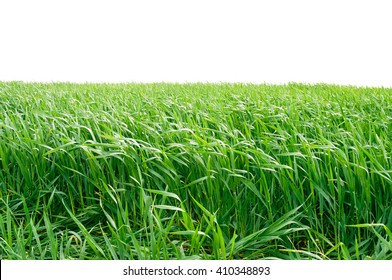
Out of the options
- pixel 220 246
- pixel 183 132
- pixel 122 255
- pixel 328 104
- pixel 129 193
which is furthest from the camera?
pixel 328 104

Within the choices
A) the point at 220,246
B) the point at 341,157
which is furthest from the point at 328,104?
the point at 220,246

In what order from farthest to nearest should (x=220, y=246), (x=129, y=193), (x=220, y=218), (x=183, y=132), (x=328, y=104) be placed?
(x=328, y=104) → (x=183, y=132) → (x=129, y=193) → (x=220, y=218) → (x=220, y=246)

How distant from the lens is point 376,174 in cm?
167

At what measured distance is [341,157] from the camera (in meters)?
1.70

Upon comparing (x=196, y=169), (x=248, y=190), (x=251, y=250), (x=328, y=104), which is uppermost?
(x=328, y=104)

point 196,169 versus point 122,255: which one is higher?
point 196,169

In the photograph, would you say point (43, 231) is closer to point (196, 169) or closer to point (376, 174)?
point (196, 169)

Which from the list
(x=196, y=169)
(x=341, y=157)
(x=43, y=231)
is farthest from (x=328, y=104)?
(x=43, y=231)

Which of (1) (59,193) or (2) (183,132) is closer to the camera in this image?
(1) (59,193)

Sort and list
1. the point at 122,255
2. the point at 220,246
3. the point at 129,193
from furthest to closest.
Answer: the point at 129,193 < the point at 220,246 < the point at 122,255

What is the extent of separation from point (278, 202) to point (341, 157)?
1.03 feet

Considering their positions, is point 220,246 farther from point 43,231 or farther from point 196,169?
point 43,231

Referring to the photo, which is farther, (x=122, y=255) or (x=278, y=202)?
(x=278, y=202)

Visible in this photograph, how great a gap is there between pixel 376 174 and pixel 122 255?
40.7 inches
